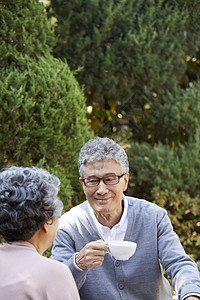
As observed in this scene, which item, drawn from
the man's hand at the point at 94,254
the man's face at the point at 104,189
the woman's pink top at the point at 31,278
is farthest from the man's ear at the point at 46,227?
the man's face at the point at 104,189

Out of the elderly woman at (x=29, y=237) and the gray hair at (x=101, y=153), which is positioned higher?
the gray hair at (x=101, y=153)

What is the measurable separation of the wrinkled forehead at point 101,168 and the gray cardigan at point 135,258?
27cm

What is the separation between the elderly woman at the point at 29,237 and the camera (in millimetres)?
1355

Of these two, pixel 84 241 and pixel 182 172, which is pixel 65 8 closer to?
pixel 182 172

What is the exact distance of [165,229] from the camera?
7.59 ft

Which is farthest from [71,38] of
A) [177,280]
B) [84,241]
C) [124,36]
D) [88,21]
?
[177,280]

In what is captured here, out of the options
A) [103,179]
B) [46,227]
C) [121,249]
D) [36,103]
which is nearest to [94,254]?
[121,249]

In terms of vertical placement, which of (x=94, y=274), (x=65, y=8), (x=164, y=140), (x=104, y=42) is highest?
(x=65, y=8)

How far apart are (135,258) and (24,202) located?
0.98 metres

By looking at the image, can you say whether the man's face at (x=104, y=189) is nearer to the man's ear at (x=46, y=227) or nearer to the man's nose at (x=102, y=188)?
the man's nose at (x=102, y=188)

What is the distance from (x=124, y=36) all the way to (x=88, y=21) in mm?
498

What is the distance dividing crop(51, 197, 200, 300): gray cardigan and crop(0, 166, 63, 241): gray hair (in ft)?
→ 2.10

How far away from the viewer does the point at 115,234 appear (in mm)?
2332

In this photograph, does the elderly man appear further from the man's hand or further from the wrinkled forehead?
the man's hand
